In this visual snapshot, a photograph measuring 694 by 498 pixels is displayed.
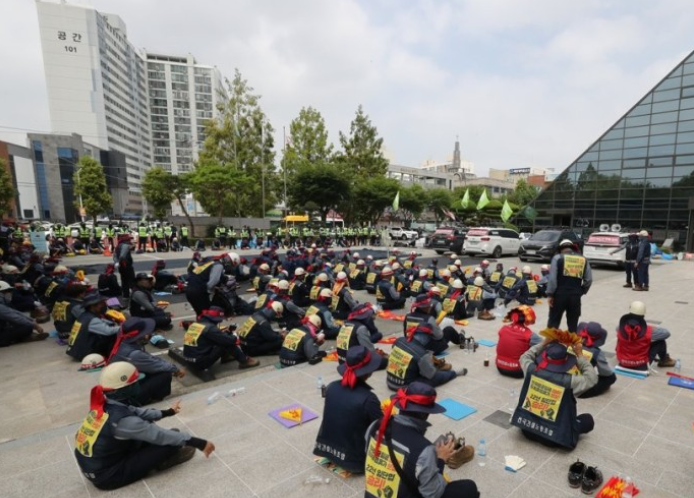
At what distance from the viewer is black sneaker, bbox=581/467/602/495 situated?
321cm

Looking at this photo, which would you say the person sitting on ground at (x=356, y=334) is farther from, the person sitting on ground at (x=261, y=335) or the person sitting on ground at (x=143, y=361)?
the person sitting on ground at (x=143, y=361)

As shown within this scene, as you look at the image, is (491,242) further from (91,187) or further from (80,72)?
(80,72)

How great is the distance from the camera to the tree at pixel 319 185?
33.7 metres

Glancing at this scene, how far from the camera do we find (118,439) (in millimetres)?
3170

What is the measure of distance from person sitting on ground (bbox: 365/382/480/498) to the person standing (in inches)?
532

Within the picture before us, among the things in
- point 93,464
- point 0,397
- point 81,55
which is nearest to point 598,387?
point 93,464

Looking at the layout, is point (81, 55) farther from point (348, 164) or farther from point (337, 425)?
point (337, 425)

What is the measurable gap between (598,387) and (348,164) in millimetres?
39374

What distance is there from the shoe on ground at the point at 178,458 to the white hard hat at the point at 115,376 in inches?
40.6

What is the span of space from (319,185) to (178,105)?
83725 millimetres

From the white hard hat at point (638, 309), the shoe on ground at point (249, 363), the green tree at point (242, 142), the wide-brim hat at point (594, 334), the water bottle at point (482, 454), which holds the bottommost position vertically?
the shoe on ground at point (249, 363)

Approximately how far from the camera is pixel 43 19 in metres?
73.4

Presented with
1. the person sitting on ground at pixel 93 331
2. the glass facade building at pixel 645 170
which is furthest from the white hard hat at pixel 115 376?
the glass facade building at pixel 645 170

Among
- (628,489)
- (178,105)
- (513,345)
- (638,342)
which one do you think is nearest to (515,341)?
(513,345)
